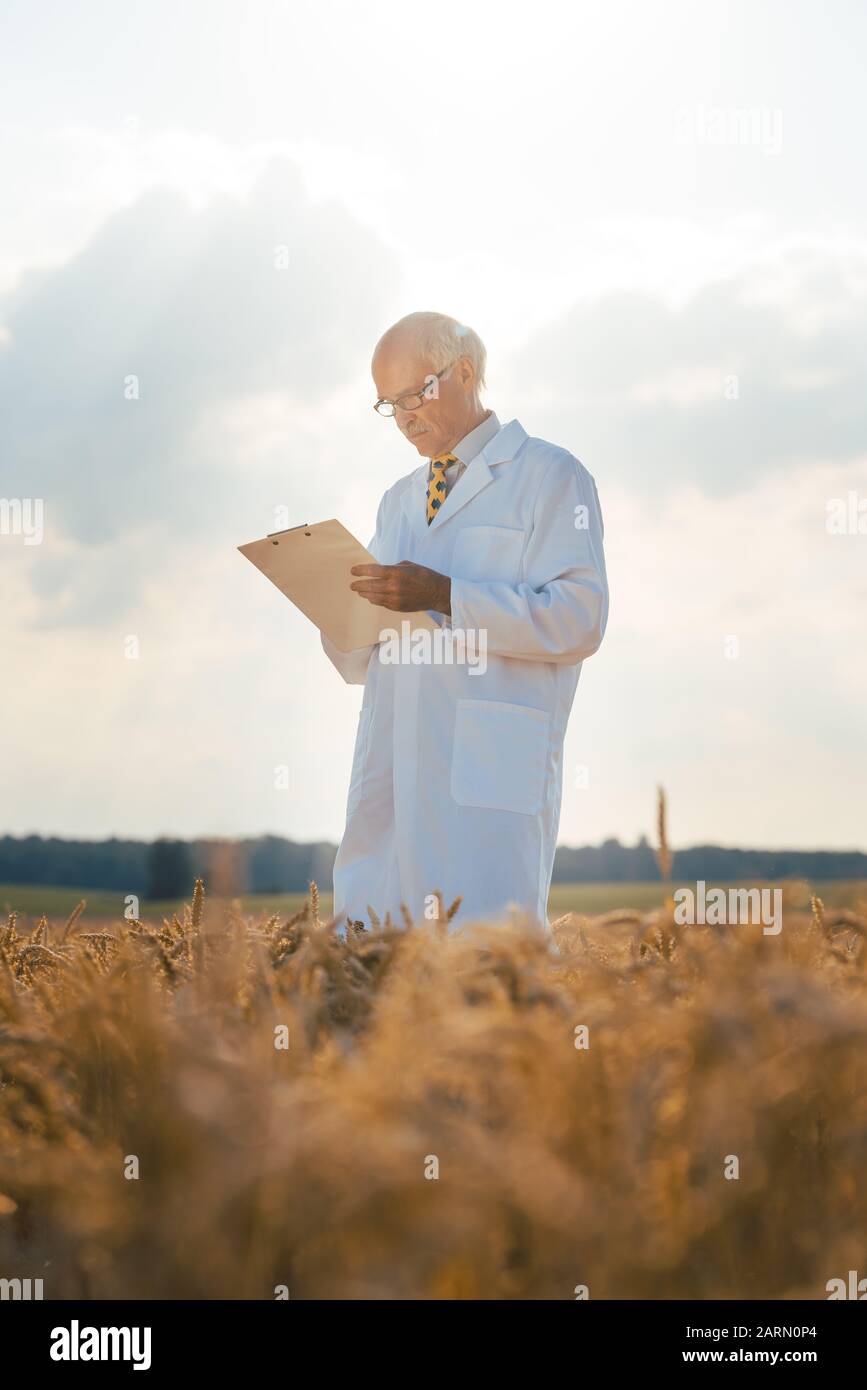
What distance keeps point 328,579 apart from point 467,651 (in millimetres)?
488

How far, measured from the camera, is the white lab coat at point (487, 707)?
12.9 feet

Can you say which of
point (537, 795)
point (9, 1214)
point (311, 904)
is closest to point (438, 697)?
point (537, 795)

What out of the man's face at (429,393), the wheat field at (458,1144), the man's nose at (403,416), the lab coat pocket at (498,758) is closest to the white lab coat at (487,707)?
the lab coat pocket at (498,758)

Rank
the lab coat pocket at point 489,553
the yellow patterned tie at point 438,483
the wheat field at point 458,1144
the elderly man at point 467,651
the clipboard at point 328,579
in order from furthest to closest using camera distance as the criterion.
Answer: the yellow patterned tie at point 438,483 < the lab coat pocket at point 489,553 < the elderly man at point 467,651 < the clipboard at point 328,579 < the wheat field at point 458,1144

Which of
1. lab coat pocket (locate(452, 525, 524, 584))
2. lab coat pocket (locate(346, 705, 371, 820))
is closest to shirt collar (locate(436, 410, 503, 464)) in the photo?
lab coat pocket (locate(452, 525, 524, 584))

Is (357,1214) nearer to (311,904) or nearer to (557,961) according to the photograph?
(557,961)

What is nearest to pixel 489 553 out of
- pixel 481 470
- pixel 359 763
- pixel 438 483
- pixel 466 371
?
pixel 481 470

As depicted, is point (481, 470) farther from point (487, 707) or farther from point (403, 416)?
point (487, 707)

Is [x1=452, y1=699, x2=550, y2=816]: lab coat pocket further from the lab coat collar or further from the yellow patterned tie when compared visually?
the yellow patterned tie

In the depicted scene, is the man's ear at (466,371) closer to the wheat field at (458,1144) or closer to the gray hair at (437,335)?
the gray hair at (437,335)

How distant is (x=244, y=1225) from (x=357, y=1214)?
0.30ft

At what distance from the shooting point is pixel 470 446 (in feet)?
15.0

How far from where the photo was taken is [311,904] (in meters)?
1.84

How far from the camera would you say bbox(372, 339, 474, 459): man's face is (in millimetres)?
4344
